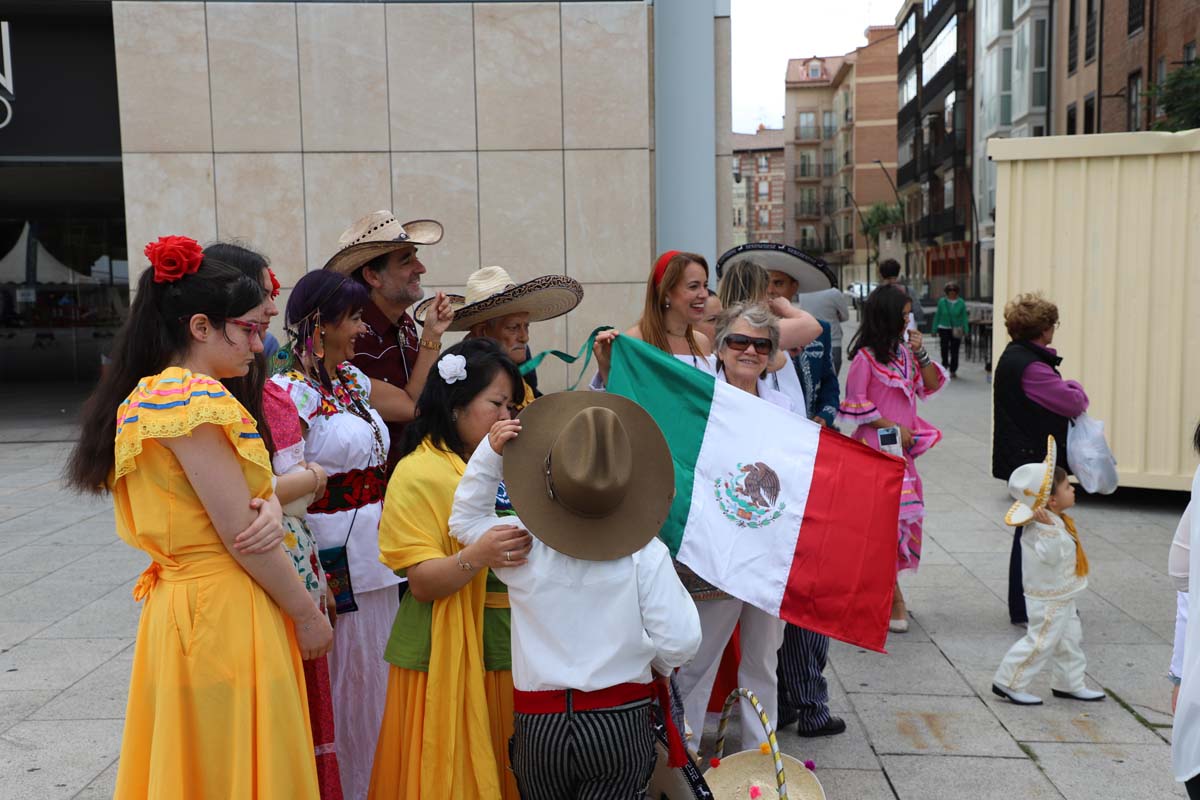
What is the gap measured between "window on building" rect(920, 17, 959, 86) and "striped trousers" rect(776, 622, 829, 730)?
5738cm

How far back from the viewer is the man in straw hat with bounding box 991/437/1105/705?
4.84 m

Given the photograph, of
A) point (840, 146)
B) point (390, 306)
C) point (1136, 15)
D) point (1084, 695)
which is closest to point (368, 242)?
point (390, 306)

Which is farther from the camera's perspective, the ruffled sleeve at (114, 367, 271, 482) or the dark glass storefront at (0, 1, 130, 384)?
the dark glass storefront at (0, 1, 130, 384)

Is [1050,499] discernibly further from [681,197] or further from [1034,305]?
[681,197]

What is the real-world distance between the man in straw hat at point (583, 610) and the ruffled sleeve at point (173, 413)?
62cm

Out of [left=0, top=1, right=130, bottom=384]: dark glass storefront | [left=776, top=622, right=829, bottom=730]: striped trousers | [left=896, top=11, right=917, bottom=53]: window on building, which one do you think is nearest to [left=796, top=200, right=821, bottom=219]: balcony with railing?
[left=896, top=11, right=917, bottom=53]: window on building

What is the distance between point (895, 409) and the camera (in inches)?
235

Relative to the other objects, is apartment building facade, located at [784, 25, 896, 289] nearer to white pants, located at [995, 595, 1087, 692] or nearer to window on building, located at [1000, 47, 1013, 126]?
window on building, located at [1000, 47, 1013, 126]

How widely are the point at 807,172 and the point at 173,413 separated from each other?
413 ft

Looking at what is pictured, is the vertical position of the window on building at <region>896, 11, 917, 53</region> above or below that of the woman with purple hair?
above

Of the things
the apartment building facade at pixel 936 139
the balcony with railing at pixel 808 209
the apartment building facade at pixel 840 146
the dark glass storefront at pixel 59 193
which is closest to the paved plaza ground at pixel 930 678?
the dark glass storefront at pixel 59 193

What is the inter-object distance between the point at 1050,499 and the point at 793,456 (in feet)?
5.82

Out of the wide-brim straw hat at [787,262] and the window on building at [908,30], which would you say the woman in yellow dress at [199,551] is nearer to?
the wide-brim straw hat at [787,262]

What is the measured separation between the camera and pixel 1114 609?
6277mm
